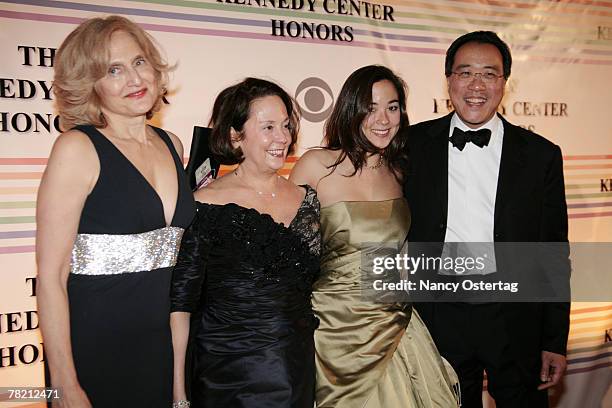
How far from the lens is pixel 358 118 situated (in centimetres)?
248

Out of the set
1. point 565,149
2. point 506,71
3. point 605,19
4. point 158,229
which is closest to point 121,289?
point 158,229

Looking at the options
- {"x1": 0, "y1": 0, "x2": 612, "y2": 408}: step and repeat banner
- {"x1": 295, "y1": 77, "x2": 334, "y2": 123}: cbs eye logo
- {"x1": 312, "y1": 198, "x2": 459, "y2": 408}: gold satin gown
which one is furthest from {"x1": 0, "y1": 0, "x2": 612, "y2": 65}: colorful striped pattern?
{"x1": 312, "y1": 198, "x2": 459, "y2": 408}: gold satin gown

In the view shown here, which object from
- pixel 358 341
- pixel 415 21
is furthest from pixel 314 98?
pixel 358 341

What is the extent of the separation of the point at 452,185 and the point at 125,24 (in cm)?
150

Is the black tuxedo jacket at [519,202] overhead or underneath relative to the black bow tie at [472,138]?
underneath

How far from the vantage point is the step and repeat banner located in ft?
8.85

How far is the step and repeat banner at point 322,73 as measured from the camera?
2697 mm

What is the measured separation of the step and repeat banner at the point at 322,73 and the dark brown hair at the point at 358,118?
2.70 feet

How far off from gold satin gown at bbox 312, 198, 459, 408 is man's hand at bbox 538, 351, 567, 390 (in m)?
0.50

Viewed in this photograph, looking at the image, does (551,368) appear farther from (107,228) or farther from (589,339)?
(107,228)

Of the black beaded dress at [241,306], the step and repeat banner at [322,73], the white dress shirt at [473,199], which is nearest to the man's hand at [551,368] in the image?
the white dress shirt at [473,199]

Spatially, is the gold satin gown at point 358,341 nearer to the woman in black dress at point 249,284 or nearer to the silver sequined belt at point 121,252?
the woman in black dress at point 249,284

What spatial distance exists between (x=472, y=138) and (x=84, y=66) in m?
1.63

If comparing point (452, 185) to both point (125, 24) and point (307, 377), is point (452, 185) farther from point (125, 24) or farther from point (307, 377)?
point (125, 24)
